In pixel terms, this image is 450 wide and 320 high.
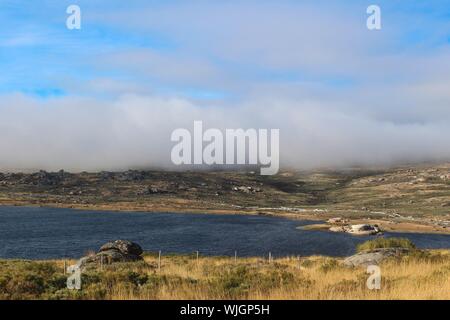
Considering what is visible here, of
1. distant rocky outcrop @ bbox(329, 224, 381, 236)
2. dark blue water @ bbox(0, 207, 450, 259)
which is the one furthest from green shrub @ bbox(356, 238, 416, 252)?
distant rocky outcrop @ bbox(329, 224, 381, 236)

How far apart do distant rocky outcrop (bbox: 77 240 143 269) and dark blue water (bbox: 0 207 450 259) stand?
36.0 m

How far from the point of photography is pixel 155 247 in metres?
95.4

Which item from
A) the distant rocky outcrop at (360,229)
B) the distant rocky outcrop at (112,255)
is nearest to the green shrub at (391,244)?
the distant rocky outcrop at (112,255)

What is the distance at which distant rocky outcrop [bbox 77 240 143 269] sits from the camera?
35031 mm

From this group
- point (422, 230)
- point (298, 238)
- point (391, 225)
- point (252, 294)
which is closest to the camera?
point (252, 294)

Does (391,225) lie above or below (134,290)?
below

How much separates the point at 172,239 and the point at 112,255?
7140 cm

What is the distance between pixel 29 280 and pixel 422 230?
6133 inches

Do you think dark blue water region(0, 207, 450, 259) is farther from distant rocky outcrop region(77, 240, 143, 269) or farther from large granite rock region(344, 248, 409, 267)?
large granite rock region(344, 248, 409, 267)

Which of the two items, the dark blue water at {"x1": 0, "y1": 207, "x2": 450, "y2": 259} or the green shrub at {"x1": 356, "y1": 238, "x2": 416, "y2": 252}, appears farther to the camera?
the dark blue water at {"x1": 0, "y1": 207, "x2": 450, "y2": 259}

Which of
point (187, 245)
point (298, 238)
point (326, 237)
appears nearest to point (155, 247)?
point (187, 245)

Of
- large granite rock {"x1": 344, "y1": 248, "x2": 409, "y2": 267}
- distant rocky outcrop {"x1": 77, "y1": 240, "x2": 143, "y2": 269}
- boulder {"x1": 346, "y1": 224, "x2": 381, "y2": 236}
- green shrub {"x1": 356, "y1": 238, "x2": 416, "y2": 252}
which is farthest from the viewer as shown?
boulder {"x1": 346, "y1": 224, "x2": 381, "y2": 236}

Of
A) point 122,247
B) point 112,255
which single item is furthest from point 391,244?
point 112,255
